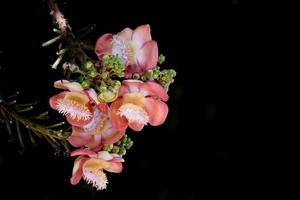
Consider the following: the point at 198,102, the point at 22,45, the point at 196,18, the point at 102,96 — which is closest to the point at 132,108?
the point at 102,96

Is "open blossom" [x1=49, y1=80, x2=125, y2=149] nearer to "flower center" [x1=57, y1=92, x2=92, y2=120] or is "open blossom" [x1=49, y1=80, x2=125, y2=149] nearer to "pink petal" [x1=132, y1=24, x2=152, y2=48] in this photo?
"flower center" [x1=57, y1=92, x2=92, y2=120]

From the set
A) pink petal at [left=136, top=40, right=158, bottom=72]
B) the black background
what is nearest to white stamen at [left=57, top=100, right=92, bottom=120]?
pink petal at [left=136, top=40, right=158, bottom=72]

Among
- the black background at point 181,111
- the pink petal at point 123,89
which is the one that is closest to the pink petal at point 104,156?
the pink petal at point 123,89

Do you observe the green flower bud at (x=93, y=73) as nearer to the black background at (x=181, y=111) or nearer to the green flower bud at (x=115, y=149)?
the green flower bud at (x=115, y=149)

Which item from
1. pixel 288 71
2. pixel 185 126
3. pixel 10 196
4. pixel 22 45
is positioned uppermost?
pixel 288 71

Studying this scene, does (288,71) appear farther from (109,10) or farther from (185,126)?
(109,10)

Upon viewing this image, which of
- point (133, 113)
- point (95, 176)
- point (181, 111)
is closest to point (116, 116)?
point (133, 113)
